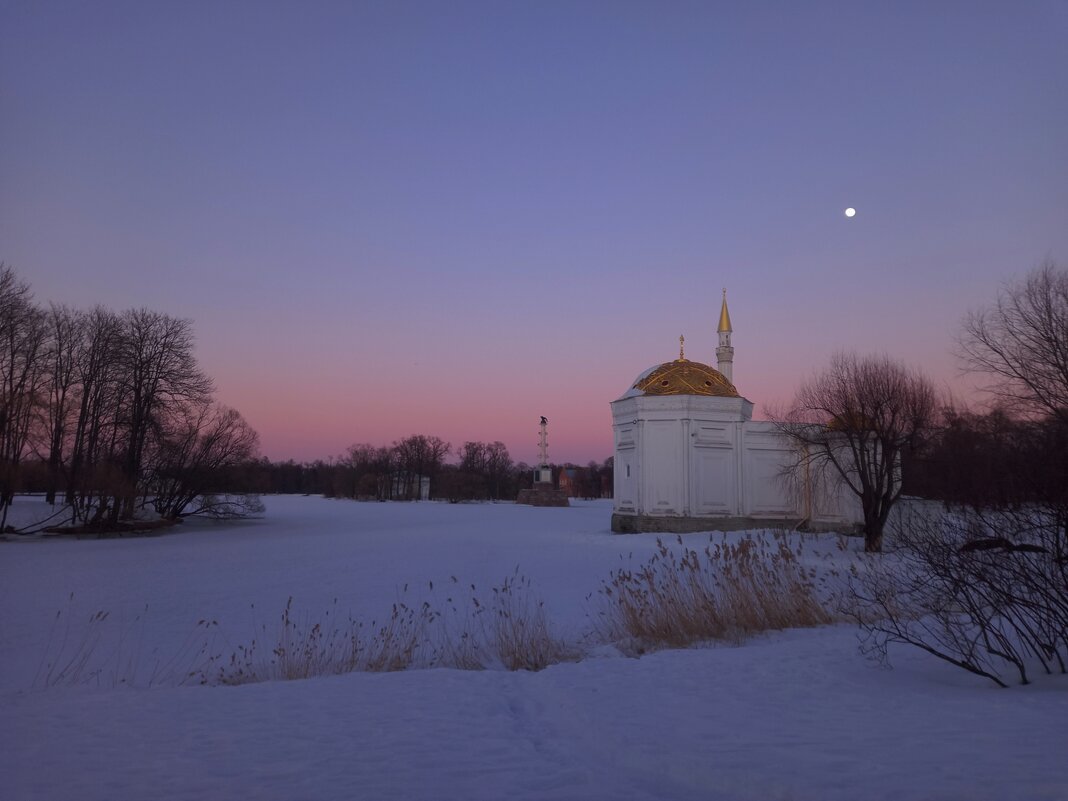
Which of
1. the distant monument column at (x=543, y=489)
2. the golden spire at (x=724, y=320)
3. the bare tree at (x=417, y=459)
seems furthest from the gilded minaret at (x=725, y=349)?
the bare tree at (x=417, y=459)

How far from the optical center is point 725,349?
37.6m

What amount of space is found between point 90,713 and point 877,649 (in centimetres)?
731

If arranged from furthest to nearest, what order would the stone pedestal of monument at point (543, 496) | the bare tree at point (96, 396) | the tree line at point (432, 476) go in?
the tree line at point (432, 476)
the stone pedestal of monument at point (543, 496)
the bare tree at point (96, 396)

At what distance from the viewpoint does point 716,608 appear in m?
10.1

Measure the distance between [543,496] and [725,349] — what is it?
80.0 ft

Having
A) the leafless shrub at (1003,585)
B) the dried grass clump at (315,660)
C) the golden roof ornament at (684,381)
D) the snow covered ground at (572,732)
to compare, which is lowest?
the dried grass clump at (315,660)

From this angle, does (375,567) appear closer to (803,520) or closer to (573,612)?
(573,612)

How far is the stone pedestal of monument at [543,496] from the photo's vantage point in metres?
57.6

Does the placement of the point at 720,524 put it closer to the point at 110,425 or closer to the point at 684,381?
the point at 684,381

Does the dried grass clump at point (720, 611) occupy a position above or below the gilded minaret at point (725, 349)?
below

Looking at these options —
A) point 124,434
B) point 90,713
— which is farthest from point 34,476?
point 90,713

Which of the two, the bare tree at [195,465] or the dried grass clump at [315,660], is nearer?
the dried grass clump at [315,660]

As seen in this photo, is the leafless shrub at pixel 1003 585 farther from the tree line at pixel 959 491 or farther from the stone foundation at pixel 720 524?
the stone foundation at pixel 720 524

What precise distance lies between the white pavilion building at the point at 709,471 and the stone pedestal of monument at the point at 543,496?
27.9m
